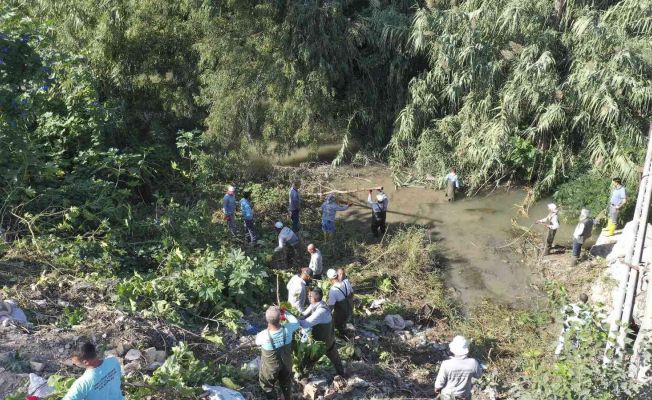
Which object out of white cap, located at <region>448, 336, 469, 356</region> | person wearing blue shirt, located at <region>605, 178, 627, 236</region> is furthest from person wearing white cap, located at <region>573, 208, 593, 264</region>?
white cap, located at <region>448, 336, 469, 356</region>

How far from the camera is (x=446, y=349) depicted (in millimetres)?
8398

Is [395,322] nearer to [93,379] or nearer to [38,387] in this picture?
[38,387]

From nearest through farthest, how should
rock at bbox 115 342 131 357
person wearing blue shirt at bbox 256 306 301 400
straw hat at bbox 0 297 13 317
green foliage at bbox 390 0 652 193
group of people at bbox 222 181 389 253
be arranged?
person wearing blue shirt at bbox 256 306 301 400
rock at bbox 115 342 131 357
straw hat at bbox 0 297 13 317
group of people at bbox 222 181 389 253
green foliage at bbox 390 0 652 193

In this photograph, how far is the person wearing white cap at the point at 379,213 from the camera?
11.0 m

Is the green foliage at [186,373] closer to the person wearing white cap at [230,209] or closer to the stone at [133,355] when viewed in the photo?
the stone at [133,355]

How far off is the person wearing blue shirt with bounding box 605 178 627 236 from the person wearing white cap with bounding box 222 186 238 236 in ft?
21.7

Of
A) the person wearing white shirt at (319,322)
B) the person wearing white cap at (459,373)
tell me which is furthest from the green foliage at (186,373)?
the person wearing white cap at (459,373)

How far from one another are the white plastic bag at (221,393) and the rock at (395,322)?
352 cm

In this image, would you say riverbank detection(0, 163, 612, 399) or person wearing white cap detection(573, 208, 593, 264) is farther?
person wearing white cap detection(573, 208, 593, 264)

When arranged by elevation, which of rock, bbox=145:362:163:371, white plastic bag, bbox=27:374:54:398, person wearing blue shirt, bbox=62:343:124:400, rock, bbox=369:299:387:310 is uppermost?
person wearing blue shirt, bbox=62:343:124:400

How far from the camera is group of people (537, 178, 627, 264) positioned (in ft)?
32.8

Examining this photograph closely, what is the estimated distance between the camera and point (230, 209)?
1066 cm

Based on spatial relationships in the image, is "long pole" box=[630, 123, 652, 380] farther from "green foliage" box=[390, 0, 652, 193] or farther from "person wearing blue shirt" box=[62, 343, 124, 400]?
"green foliage" box=[390, 0, 652, 193]

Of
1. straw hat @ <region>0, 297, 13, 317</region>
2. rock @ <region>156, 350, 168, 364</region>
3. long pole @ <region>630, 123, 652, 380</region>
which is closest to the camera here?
long pole @ <region>630, 123, 652, 380</region>
